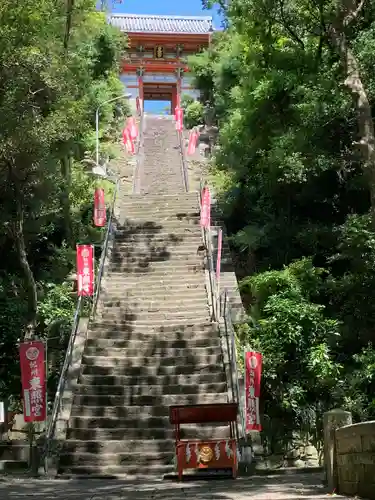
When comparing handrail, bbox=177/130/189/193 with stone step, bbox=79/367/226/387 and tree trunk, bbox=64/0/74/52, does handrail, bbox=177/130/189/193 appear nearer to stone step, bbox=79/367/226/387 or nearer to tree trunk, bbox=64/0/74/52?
tree trunk, bbox=64/0/74/52

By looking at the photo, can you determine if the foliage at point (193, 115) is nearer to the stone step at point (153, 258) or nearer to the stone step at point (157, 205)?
the stone step at point (157, 205)

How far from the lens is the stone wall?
16.1 ft

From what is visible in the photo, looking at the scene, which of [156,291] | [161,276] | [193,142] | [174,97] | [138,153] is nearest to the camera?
[156,291]

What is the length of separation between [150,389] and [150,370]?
0.50 meters

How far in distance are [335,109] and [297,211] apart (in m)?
3.36

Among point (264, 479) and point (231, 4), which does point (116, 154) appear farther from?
point (264, 479)

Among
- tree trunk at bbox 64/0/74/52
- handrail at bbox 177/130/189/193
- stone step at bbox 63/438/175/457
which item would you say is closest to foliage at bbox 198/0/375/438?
stone step at bbox 63/438/175/457

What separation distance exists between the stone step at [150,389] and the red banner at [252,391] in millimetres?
807

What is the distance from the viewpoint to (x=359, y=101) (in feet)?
26.4

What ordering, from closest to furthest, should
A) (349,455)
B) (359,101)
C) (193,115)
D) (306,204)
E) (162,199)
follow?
(349,455) → (359,101) → (306,204) → (162,199) → (193,115)

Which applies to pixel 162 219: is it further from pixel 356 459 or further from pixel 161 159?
pixel 356 459

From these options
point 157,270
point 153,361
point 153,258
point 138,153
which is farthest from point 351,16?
point 138,153

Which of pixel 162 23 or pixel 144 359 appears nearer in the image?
pixel 144 359

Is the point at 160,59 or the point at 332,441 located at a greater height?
the point at 160,59
